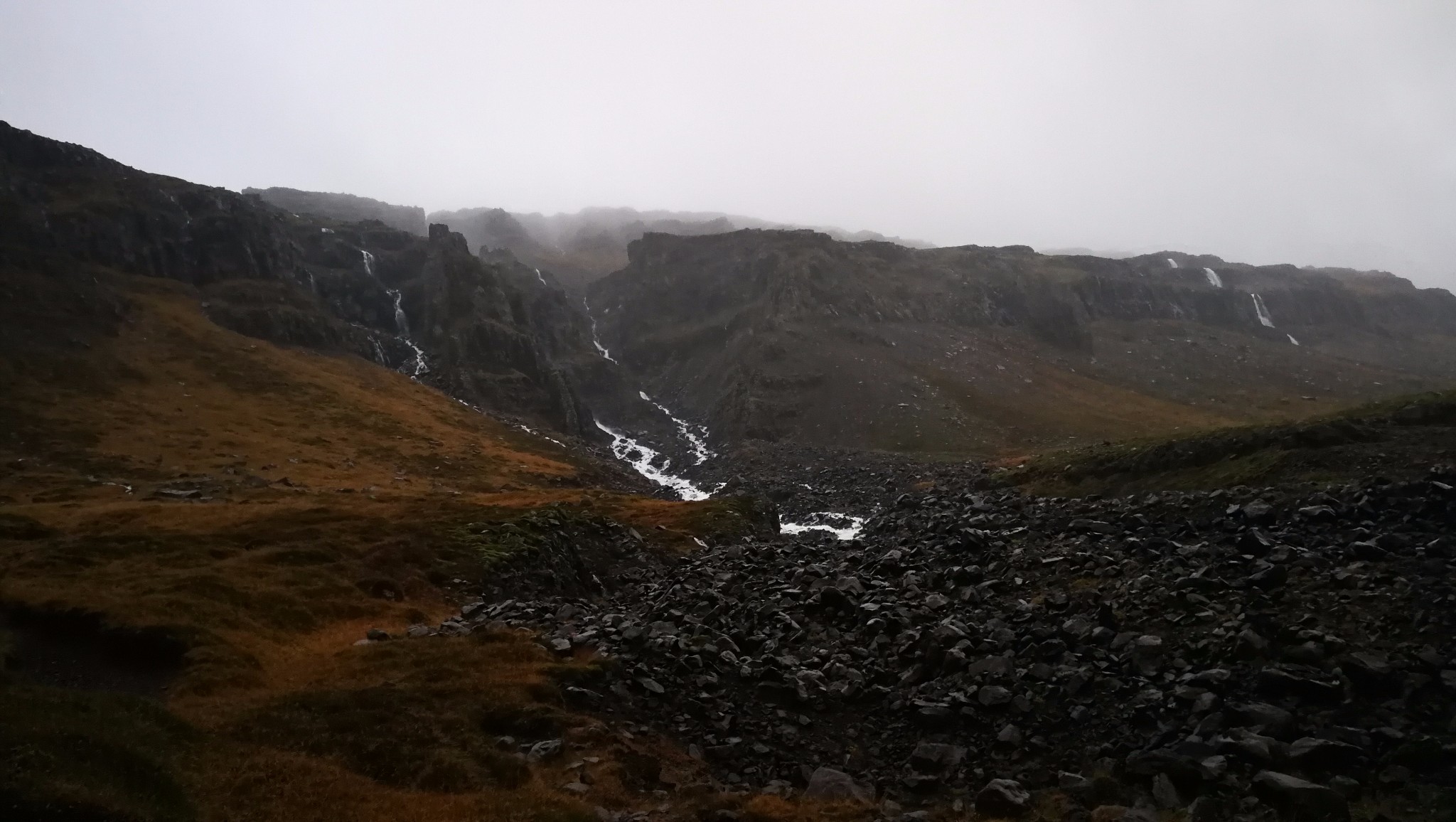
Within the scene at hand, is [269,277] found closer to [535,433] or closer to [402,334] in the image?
[402,334]

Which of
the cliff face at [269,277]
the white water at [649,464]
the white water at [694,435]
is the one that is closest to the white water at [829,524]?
the white water at [649,464]

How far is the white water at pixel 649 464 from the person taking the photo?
9808 cm

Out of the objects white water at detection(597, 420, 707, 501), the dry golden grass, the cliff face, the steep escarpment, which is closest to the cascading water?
the cliff face

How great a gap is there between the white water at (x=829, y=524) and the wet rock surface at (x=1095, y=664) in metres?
31.2

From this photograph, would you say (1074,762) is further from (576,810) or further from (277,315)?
(277,315)

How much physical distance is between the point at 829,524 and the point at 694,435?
255ft

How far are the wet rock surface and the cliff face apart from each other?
101 m

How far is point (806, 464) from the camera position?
102812 mm

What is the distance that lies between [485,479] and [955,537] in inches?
2297

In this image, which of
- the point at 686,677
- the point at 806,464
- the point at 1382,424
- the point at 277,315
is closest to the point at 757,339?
the point at 806,464

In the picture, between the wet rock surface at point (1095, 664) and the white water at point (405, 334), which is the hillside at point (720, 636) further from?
the white water at point (405, 334)

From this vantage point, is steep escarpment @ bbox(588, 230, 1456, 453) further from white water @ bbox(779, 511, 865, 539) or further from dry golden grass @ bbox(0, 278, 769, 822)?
dry golden grass @ bbox(0, 278, 769, 822)

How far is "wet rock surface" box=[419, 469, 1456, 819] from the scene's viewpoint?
12.6m

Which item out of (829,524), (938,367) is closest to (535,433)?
(829,524)
